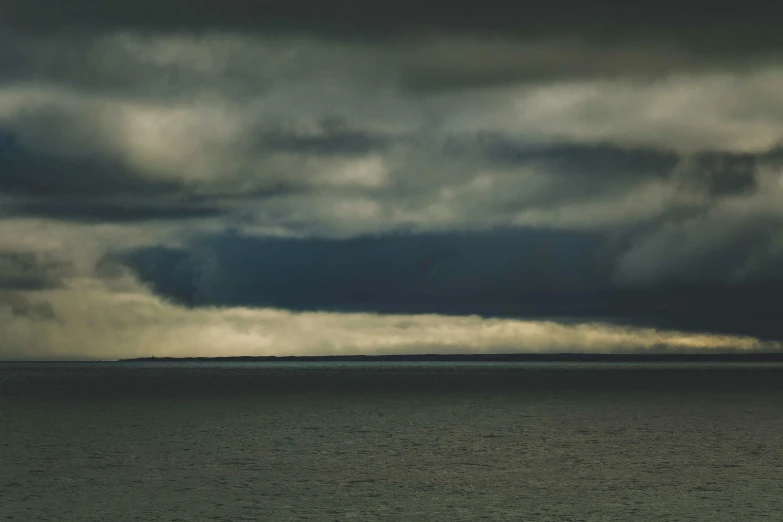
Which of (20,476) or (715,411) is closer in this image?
(20,476)

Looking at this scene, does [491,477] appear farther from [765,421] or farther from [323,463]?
[765,421]

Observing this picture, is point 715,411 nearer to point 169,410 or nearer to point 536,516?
point 169,410

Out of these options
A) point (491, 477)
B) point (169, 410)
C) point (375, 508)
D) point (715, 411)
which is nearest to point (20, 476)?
point (375, 508)

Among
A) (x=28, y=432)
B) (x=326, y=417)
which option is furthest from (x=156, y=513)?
(x=326, y=417)

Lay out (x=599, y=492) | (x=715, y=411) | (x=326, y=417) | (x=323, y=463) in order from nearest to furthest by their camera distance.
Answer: (x=599, y=492) → (x=323, y=463) → (x=326, y=417) → (x=715, y=411)

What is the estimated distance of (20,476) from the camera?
175ft

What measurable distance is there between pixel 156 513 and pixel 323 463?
19.3 metres

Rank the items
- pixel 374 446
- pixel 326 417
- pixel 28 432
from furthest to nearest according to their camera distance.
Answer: pixel 326 417 → pixel 28 432 → pixel 374 446

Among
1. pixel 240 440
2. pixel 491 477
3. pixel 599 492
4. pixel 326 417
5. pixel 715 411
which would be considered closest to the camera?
pixel 599 492

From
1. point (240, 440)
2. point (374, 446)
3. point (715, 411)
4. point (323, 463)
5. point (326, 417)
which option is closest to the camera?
point (323, 463)

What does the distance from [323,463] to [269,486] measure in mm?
10225

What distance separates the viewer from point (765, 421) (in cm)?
9644

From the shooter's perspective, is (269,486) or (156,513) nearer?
(156,513)

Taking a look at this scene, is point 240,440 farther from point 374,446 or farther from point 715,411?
point 715,411
